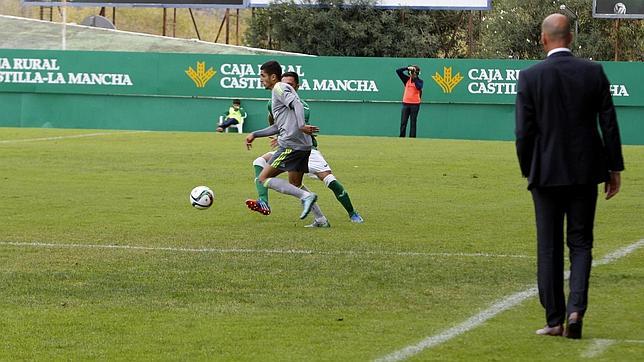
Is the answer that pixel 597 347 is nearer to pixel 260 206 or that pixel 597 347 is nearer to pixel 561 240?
pixel 561 240

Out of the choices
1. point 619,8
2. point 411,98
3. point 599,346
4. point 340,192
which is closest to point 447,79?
point 411,98

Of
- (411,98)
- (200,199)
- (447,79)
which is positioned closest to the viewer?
(200,199)

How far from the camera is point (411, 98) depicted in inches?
1405

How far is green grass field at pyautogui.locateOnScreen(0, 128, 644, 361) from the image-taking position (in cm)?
802

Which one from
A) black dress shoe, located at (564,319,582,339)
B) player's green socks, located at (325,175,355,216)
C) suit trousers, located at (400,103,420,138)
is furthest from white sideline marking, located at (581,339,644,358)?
suit trousers, located at (400,103,420,138)

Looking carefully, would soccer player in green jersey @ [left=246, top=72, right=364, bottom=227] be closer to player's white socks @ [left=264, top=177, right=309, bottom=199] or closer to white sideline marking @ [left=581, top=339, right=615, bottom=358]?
player's white socks @ [left=264, top=177, right=309, bottom=199]

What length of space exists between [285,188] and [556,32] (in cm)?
710

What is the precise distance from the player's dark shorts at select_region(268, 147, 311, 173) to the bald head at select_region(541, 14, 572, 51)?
687 centimetres

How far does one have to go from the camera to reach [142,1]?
173 ft

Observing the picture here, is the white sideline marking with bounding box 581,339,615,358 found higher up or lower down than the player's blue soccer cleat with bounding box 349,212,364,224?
higher up

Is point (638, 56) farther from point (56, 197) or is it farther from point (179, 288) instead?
point (179, 288)

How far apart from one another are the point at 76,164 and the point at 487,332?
53.5ft

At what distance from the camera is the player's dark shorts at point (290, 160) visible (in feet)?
48.4

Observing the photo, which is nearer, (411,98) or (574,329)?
(574,329)
